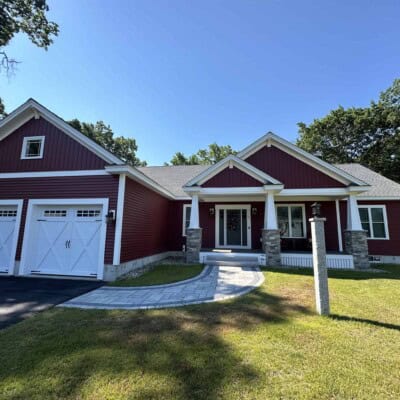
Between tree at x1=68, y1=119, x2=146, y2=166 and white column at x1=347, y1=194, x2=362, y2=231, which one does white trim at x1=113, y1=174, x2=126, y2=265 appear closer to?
white column at x1=347, y1=194, x2=362, y2=231

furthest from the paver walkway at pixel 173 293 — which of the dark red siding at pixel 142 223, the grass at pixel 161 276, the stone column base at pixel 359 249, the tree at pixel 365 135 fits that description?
the tree at pixel 365 135

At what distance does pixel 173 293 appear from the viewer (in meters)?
5.72

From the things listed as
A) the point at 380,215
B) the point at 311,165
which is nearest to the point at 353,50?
the point at 311,165

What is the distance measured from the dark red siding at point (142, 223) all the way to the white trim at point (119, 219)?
0.27m

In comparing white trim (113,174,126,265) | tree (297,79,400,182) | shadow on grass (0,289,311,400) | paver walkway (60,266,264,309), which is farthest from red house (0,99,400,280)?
tree (297,79,400,182)

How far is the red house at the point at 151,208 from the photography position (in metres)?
7.75

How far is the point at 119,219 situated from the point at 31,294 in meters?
3.04

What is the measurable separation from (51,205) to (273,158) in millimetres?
10219

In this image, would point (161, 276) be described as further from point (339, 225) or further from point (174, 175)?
point (339, 225)

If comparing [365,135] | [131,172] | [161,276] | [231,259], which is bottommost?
[161,276]

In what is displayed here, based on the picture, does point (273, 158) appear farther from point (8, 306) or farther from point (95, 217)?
point (8, 306)

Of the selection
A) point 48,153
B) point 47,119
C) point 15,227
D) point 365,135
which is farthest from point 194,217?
point 365,135

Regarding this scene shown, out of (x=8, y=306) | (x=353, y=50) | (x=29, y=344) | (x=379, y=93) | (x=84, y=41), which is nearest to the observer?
(x=29, y=344)

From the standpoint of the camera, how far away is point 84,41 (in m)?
9.20
